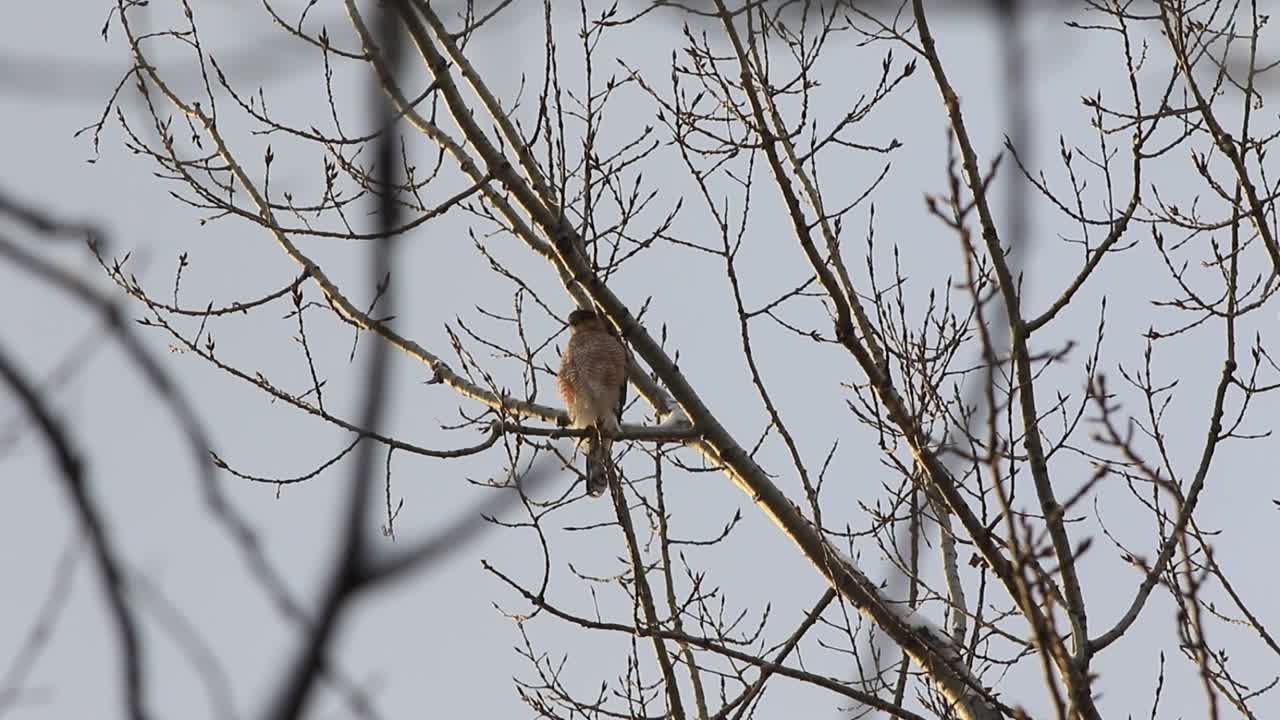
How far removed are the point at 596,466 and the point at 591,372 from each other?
1.48 m

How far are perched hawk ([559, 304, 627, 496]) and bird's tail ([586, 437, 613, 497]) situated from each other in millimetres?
801

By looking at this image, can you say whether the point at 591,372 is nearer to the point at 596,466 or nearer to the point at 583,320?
the point at 583,320

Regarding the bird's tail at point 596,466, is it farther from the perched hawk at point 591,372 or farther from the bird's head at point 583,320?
the bird's head at point 583,320

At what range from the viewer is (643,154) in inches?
238

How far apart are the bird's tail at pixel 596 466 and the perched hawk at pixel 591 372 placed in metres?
0.80

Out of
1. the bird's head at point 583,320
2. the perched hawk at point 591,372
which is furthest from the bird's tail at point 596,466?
the bird's head at point 583,320

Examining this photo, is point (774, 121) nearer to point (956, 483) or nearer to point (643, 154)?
point (643, 154)

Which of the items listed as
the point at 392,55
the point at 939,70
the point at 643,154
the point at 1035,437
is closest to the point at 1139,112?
the point at 939,70

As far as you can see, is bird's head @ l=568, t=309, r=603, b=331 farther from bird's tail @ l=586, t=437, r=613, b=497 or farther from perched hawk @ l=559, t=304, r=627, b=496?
bird's tail @ l=586, t=437, r=613, b=497

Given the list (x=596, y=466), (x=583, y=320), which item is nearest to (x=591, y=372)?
(x=583, y=320)

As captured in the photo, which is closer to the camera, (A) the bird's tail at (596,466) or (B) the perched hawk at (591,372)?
(A) the bird's tail at (596,466)

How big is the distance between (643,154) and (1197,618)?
355 centimetres

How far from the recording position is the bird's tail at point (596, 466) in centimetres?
507

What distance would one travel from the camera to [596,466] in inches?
233
